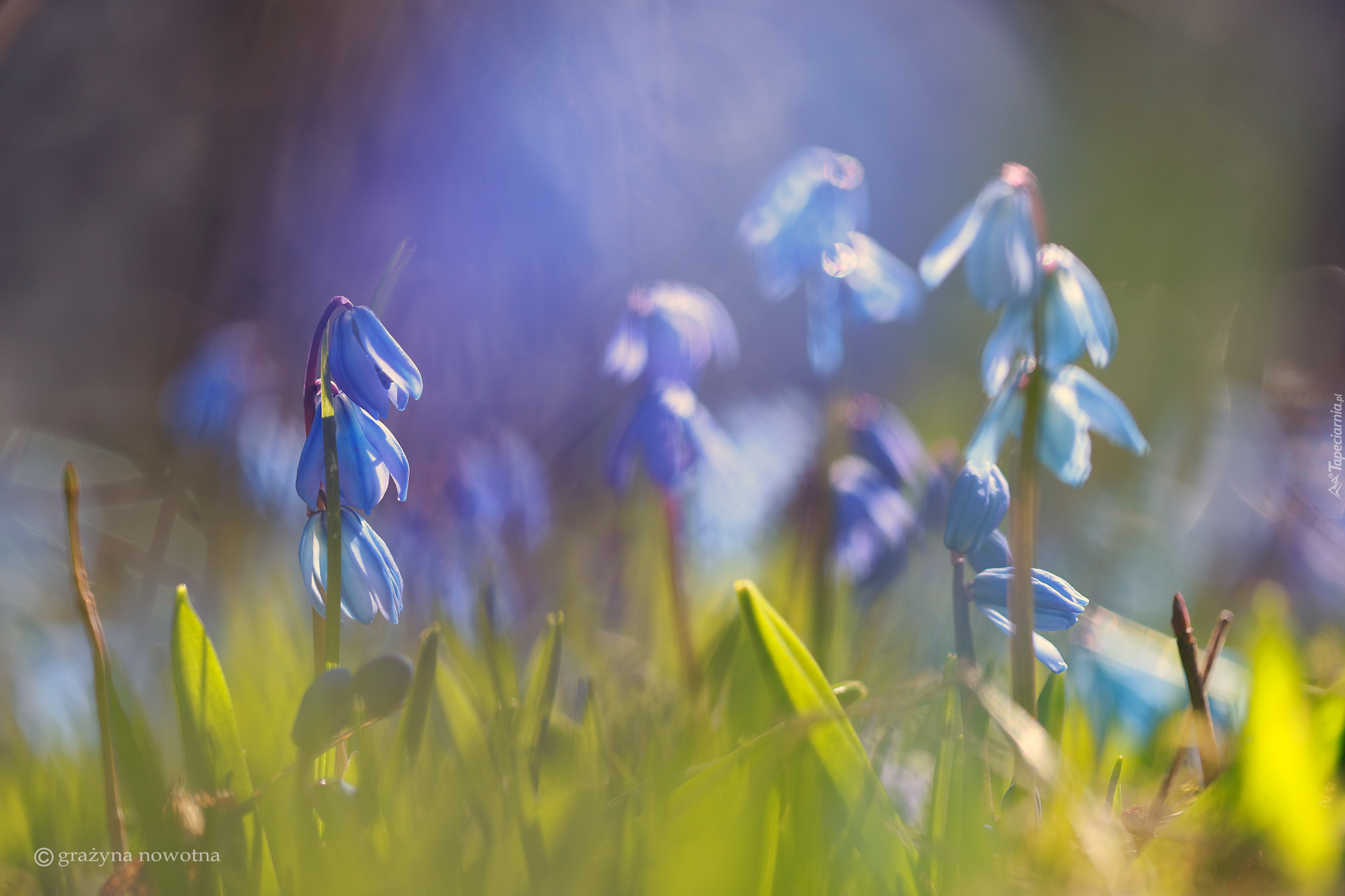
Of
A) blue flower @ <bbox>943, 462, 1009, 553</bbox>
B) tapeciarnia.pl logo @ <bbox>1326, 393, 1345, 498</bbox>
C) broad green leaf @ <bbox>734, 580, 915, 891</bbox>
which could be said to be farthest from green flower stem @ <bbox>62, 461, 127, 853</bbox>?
tapeciarnia.pl logo @ <bbox>1326, 393, 1345, 498</bbox>

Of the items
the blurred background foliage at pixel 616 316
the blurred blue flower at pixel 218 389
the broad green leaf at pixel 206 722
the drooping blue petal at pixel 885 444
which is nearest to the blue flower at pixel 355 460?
the broad green leaf at pixel 206 722

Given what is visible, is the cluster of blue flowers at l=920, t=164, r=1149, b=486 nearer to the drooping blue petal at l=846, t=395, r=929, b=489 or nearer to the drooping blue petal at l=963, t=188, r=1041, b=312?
the drooping blue petal at l=963, t=188, r=1041, b=312

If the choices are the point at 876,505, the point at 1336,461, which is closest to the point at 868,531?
the point at 876,505

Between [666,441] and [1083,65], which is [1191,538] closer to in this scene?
[666,441]

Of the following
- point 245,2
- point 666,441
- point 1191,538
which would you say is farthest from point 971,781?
point 245,2

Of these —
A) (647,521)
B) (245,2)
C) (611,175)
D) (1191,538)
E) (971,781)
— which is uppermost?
(245,2)

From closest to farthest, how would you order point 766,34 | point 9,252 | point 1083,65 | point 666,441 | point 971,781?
point 971,781 → point 666,441 → point 9,252 → point 1083,65 → point 766,34

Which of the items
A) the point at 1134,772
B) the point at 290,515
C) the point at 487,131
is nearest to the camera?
the point at 1134,772

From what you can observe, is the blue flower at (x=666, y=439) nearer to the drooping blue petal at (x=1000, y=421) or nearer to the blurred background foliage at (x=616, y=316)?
the blurred background foliage at (x=616, y=316)
